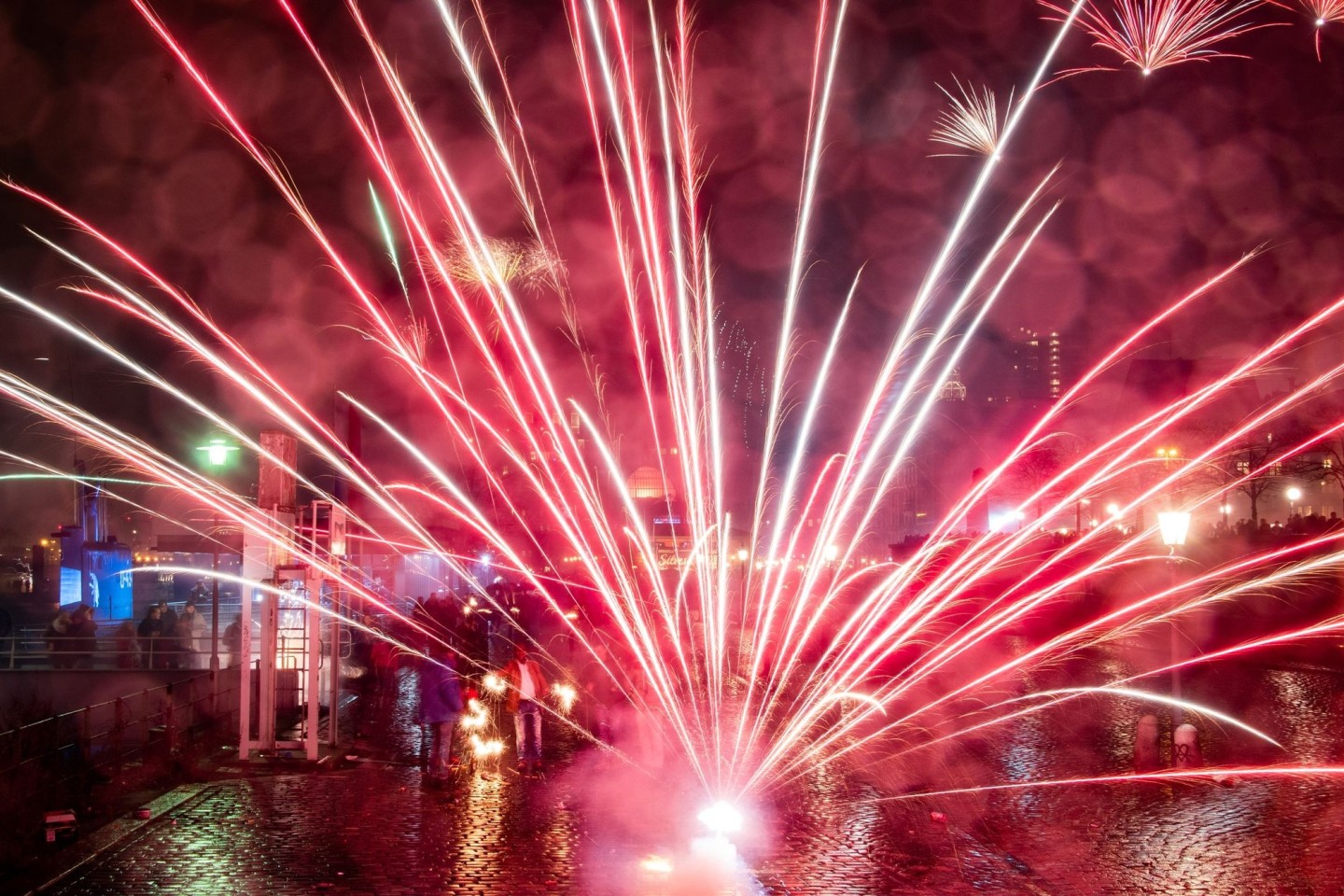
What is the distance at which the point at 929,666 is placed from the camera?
69.8ft

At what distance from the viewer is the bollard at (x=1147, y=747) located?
11492mm

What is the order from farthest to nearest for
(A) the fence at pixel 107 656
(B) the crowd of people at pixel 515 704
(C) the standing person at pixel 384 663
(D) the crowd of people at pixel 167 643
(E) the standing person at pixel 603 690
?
1. (C) the standing person at pixel 384 663
2. (D) the crowd of people at pixel 167 643
3. (A) the fence at pixel 107 656
4. (E) the standing person at pixel 603 690
5. (B) the crowd of people at pixel 515 704

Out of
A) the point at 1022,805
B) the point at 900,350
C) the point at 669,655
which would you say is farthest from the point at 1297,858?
the point at 669,655

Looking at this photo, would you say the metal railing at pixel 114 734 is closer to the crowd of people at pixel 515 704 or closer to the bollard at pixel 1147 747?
the crowd of people at pixel 515 704

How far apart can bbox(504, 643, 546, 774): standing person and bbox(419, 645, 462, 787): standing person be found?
2.35ft

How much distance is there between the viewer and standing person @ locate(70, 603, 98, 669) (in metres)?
19.1

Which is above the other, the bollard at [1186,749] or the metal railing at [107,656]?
the metal railing at [107,656]

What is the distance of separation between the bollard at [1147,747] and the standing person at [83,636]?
1605 cm

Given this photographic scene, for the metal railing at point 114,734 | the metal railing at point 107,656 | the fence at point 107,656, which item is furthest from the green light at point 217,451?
the fence at point 107,656

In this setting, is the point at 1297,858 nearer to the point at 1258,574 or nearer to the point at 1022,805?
the point at 1022,805

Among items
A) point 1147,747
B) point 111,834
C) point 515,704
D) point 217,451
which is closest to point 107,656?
point 217,451

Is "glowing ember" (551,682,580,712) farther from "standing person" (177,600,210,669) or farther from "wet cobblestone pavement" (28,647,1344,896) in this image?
"standing person" (177,600,210,669)

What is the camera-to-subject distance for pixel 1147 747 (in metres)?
11.6

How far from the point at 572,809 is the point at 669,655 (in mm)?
9592
